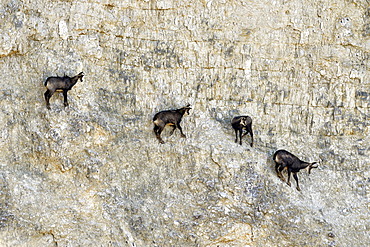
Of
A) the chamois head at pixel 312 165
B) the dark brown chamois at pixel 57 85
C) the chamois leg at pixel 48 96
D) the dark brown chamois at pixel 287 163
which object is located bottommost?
the chamois head at pixel 312 165

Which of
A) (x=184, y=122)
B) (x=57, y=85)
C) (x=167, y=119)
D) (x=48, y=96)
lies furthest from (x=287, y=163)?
(x=48, y=96)

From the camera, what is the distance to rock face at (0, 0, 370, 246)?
40.9 feet

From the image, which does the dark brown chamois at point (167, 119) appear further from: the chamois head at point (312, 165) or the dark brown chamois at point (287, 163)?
the chamois head at point (312, 165)

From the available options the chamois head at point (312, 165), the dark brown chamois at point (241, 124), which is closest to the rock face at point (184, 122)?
the chamois head at point (312, 165)

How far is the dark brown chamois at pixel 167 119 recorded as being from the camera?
13086 mm

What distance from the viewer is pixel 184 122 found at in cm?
1359

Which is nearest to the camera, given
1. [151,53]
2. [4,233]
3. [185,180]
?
[4,233]

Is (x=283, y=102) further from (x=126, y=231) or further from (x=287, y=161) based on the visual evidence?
(x=126, y=231)

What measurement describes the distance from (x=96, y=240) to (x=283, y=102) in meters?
5.98

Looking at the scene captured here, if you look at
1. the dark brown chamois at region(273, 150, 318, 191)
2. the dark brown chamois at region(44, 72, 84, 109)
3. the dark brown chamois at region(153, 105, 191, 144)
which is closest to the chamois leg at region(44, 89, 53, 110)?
the dark brown chamois at region(44, 72, 84, 109)

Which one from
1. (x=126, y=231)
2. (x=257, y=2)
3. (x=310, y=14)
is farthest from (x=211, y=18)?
(x=126, y=231)

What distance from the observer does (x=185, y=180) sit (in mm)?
12977

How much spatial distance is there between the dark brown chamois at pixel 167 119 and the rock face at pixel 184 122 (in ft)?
1.03

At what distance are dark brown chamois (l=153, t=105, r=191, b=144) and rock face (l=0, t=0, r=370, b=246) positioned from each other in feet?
1.03
